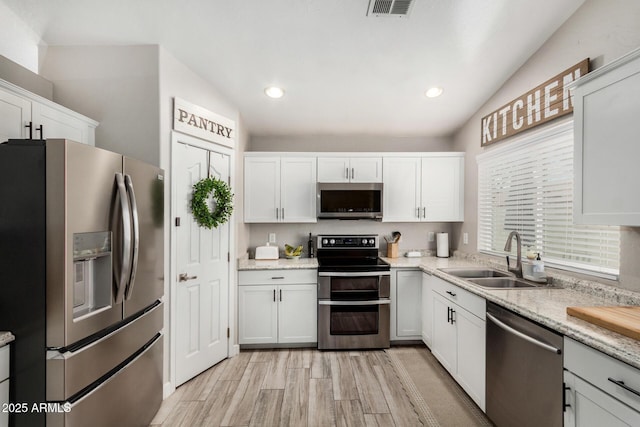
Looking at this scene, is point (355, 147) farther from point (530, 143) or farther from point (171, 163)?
point (171, 163)

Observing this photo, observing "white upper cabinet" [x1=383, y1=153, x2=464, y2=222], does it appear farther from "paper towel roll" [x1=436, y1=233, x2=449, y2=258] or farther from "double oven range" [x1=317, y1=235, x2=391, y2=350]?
"double oven range" [x1=317, y1=235, x2=391, y2=350]

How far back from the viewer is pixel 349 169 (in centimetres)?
377

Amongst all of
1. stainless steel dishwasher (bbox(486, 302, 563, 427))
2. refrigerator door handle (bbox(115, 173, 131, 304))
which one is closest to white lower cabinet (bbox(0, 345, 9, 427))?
refrigerator door handle (bbox(115, 173, 131, 304))

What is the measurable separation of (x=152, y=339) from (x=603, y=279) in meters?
2.96

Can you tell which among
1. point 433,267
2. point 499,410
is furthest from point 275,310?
point 499,410

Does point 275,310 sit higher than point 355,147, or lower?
lower

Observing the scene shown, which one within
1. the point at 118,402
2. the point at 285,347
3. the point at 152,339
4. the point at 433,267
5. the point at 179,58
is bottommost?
the point at 285,347

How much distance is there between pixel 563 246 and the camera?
2357 millimetres

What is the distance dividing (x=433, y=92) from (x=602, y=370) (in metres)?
2.62

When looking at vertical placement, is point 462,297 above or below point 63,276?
below

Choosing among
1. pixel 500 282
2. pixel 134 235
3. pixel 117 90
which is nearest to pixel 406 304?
pixel 500 282

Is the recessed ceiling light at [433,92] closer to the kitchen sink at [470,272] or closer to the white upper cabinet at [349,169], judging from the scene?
the white upper cabinet at [349,169]

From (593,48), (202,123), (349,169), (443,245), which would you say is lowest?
(443,245)

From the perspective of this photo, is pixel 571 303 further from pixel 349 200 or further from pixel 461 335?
pixel 349 200
